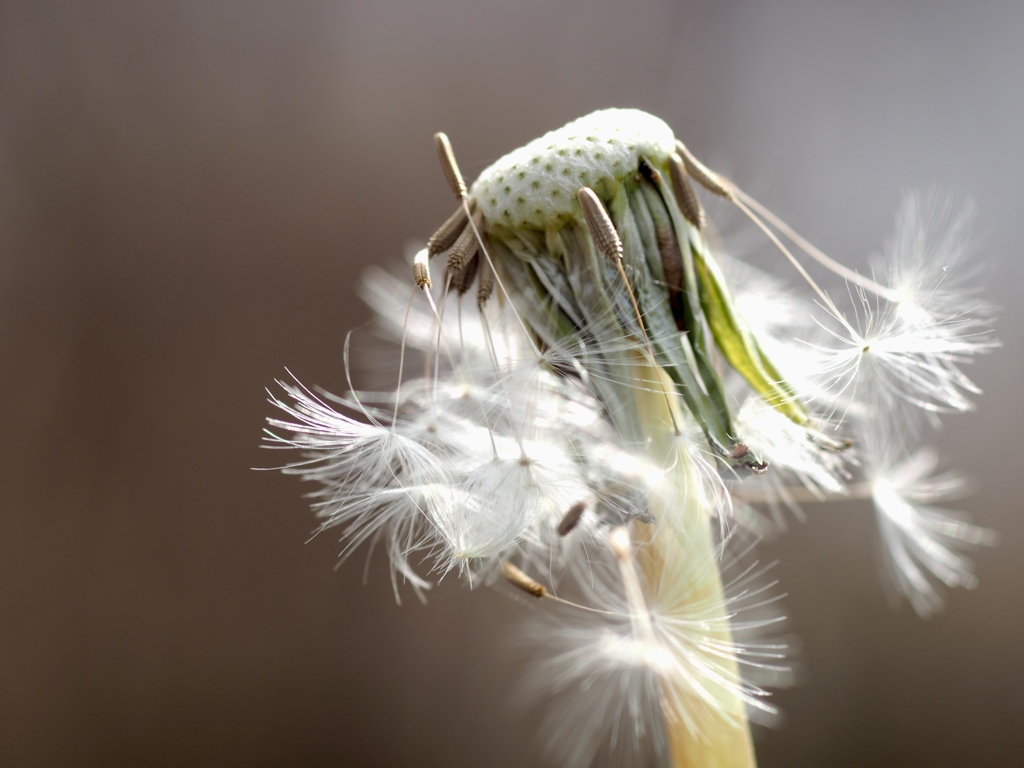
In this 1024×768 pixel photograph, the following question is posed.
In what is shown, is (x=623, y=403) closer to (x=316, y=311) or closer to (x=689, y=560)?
(x=689, y=560)

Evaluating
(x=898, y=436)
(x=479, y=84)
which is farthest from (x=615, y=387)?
(x=479, y=84)

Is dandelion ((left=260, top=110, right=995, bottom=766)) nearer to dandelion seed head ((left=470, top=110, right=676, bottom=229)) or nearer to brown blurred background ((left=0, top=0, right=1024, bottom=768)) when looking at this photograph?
dandelion seed head ((left=470, top=110, right=676, bottom=229))

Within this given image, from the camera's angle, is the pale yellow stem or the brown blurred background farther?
the brown blurred background

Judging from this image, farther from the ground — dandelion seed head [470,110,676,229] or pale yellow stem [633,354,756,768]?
dandelion seed head [470,110,676,229]

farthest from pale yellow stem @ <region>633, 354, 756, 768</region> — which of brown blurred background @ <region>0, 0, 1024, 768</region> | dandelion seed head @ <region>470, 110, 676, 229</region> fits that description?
brown blurred background @ <region>0, 0, 1024, 768</region>

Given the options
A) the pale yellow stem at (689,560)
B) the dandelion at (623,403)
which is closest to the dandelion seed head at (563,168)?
the dandelion at (623,403)

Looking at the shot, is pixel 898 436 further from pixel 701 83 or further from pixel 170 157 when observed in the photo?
pixel 170 157

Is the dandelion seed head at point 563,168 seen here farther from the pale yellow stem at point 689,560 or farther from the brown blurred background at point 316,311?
the brown blurred background at point 316,311
